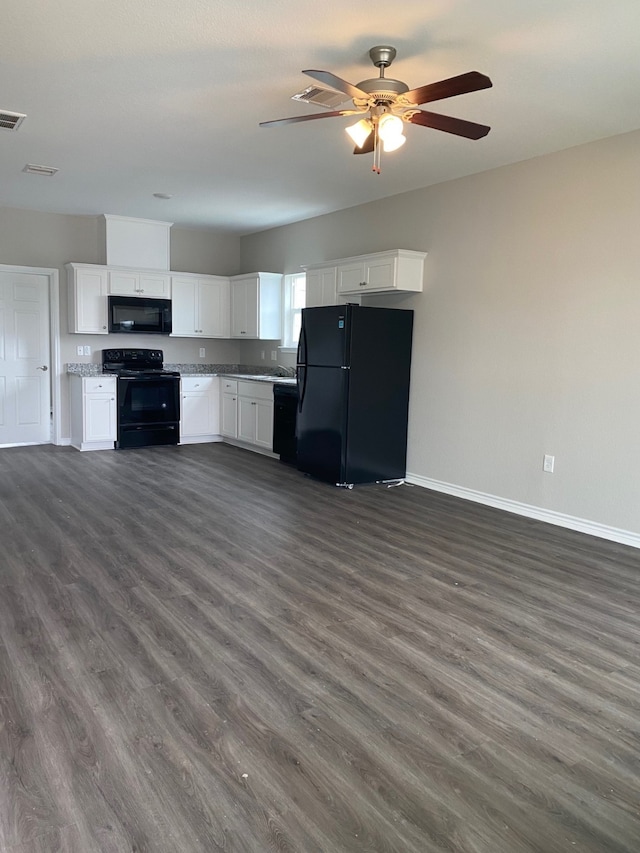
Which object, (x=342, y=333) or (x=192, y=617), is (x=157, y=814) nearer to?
(x=192, y=617)

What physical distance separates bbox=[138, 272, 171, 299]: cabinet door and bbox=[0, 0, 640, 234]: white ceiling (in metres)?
1.95

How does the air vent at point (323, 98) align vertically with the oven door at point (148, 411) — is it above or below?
above

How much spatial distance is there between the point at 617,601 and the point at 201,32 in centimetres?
345

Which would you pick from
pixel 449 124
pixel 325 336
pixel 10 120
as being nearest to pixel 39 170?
pixel 10 120

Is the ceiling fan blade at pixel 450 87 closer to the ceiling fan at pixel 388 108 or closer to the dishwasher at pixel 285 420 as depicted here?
the ceiling fan at pixel 388 108

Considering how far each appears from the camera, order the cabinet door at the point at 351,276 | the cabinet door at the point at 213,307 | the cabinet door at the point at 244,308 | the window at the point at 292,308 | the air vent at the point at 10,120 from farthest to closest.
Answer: the cabinet door at the point at 213,307 < the cabinet door at the point at 244,308 < the window at the point at 292,308 < the cabinet door at the point at 351,276 < the air vent at the point at 10,120

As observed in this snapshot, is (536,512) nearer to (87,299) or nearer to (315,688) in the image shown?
(315,688)

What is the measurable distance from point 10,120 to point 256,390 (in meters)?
3.58

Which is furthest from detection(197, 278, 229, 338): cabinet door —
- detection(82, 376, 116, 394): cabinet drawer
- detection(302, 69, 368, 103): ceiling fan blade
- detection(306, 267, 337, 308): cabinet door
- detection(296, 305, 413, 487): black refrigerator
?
detection(302, 69, 368, 103): ceiling fan blade

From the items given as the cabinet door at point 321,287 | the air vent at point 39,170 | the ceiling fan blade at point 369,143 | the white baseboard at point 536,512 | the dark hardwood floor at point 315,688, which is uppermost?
the air vent at point 39,170

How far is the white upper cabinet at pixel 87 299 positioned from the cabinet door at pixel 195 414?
49.2 inches

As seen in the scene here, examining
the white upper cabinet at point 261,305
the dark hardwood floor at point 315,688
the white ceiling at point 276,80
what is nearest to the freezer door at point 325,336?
the white ceiling at point 276,80

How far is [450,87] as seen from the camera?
2631 millimetres

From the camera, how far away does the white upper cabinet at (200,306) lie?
769 cm
